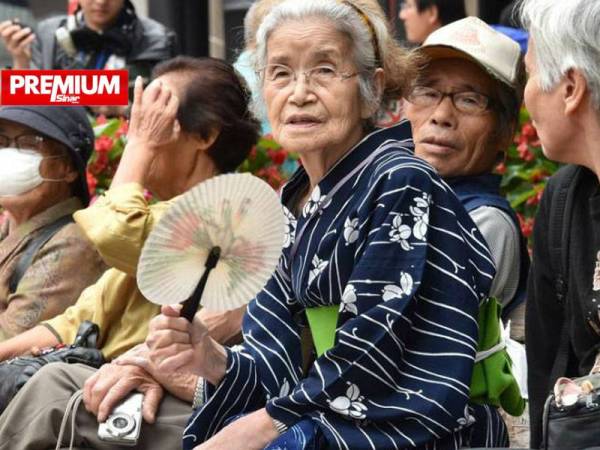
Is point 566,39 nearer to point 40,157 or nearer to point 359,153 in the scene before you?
point 359,153

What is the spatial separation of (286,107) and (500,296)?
101 cm

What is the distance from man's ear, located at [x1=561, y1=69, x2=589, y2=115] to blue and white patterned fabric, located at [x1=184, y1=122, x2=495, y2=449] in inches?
18.9

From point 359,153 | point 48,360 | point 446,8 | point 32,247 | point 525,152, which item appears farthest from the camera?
point 446,8

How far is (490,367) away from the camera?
4.22m

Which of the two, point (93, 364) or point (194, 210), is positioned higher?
point (194, 210)

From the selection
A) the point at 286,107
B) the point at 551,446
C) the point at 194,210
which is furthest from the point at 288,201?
the point at 551,446

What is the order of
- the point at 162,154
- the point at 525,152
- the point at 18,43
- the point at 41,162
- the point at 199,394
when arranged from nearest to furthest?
the point at 199,394 → the point at 162,154 → the point at 41,162 → the point at 525,152 → the point at 18,43

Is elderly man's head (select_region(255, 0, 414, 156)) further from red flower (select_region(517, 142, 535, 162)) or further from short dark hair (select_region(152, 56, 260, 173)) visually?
red flower (select_region(517, 142, 535, 162))

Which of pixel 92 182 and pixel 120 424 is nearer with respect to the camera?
pixel 120 424

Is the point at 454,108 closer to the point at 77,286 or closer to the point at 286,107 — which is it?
the point at 286,107

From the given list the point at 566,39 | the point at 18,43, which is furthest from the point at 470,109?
the point at 18,43

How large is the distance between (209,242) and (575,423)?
1081mm

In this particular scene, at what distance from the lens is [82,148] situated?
598 cm

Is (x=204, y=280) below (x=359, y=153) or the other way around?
below
